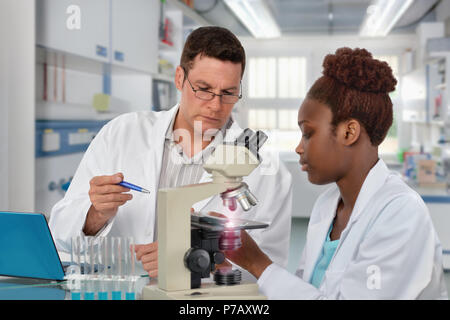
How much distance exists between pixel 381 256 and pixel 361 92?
0.37m

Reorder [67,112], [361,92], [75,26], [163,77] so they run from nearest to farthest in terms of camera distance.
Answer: [361,92] → [75,26] → [67,112] → [163,77]

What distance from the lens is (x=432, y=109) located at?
15.4 feet

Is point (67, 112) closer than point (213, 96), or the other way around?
point (213, 96)

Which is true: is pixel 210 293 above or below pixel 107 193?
below

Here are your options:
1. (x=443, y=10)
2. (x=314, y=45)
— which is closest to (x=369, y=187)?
(x=314, y=45)

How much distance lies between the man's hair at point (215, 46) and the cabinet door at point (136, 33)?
1.39 m

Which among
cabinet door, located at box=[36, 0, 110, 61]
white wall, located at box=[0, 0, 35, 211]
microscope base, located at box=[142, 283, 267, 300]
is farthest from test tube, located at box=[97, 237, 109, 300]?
cabinet door, located at box=[36, 0, 110, 61]

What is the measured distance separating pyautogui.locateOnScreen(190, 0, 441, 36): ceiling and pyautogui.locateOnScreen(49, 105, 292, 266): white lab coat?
2846 millimetres

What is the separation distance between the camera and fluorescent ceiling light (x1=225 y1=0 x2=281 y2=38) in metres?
3.57

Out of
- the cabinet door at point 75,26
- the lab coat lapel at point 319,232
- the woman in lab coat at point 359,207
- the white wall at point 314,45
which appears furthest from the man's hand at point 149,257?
the white wall at point 314,45

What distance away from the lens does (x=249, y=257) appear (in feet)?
3.96

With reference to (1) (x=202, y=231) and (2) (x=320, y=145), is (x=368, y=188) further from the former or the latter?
(1) (x=202, y=231)

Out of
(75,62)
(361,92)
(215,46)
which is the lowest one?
(361,92)

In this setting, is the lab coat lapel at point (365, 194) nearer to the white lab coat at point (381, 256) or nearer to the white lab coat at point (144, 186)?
the white lab coat at point (381, 256)
